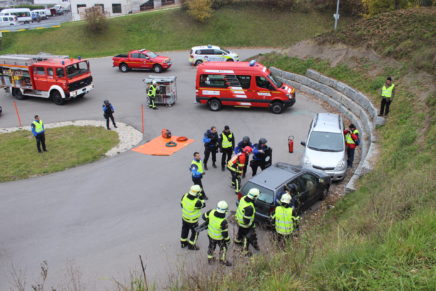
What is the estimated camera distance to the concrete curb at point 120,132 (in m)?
14.4

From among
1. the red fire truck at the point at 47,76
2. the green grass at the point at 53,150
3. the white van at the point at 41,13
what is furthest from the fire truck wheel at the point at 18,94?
the white van at the point at 41,13

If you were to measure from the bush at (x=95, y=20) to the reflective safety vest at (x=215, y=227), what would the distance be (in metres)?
35.6

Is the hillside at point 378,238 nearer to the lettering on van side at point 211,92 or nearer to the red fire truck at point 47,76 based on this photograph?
the lettering on van side at point 211,92

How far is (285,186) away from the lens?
880cm

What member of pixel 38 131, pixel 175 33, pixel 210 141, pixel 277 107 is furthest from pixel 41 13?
pixel 210 141

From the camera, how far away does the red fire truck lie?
19.4m

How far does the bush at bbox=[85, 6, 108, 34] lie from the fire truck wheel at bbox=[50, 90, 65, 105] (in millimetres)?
20607

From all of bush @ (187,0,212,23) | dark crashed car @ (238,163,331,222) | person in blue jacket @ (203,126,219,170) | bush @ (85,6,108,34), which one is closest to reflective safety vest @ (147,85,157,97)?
person in blue jacket @ (203,126,219,170)

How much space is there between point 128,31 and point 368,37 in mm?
26093

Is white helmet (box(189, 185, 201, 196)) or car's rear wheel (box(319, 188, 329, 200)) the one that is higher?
white helmet (box(189, 185, 201, 196))

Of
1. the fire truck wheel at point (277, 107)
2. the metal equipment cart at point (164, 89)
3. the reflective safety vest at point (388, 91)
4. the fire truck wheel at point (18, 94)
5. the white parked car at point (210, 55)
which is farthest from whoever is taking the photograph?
the white parked car at point (210, 55)

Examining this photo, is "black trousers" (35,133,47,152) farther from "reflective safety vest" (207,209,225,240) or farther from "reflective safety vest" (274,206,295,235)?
"reflective safety vest" (274,206,295,235)

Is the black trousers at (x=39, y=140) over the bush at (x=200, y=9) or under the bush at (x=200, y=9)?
under

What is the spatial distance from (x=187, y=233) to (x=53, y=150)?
28.0 feet
